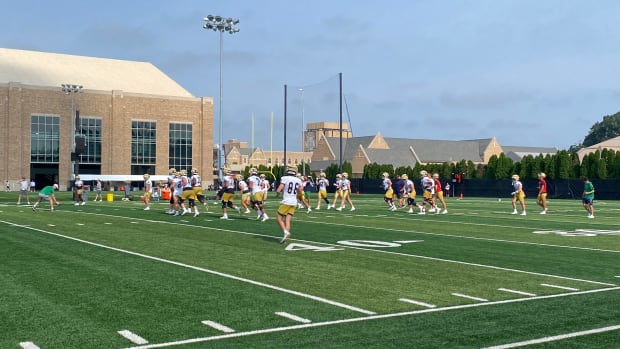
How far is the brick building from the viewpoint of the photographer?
74.2 metres

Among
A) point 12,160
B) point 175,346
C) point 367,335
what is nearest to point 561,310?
point 367,335

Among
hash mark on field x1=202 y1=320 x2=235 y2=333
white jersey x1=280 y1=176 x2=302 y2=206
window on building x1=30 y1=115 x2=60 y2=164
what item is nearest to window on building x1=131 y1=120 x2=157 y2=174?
window on building x1=30 y1=115 x2=60 y2=164

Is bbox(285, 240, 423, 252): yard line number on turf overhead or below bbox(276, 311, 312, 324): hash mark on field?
overhead

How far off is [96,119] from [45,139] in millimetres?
6126

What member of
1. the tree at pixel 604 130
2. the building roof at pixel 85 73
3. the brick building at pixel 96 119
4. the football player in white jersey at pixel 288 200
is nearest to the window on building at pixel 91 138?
the brick building at pixel 96 119

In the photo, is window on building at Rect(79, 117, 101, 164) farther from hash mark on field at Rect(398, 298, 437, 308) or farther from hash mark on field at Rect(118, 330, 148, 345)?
hash mark on field at Rect(118, 330, 148, 345)

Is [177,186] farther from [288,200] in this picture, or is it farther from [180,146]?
[180,146]

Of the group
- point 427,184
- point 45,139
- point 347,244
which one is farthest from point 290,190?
point 45,139

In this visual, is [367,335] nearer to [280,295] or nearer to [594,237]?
[280,295]

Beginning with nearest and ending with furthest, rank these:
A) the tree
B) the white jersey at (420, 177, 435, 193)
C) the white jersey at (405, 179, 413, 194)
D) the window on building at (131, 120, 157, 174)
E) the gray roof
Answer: the white jersey at (420, 177, 435, 193)
the white jersey at (405, 179, 413, 194)
the window on building at (131, 120, 157, 174)
the gray roof
the tree

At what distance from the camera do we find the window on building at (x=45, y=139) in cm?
7519

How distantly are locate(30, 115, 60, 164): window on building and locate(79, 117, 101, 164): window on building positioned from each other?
9.40ft

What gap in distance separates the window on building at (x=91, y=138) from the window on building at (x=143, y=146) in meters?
4.07

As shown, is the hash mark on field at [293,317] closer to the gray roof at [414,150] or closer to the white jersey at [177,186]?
the white jersey at [177,186]
